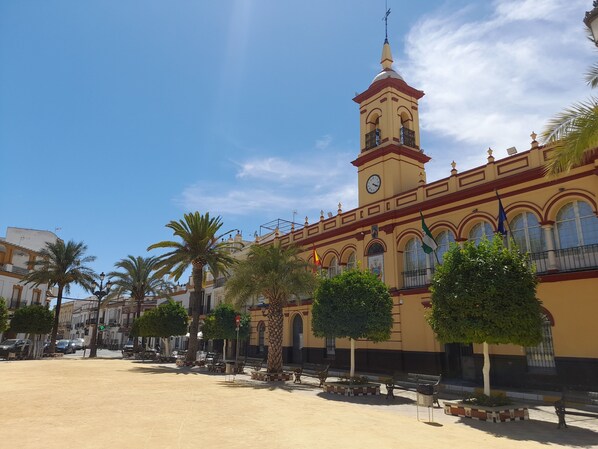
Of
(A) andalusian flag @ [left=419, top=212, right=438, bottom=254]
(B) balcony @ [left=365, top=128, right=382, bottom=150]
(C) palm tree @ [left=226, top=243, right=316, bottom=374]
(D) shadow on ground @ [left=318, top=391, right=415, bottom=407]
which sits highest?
(B) balcony @ [left=365, top=128, right=382, bottom=150]

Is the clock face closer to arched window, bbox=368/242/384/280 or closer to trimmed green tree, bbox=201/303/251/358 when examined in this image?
arched window, bbox=368/242/384/280

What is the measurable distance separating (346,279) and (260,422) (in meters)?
9.10

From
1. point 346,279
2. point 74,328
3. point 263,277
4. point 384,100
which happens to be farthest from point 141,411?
point 74,328

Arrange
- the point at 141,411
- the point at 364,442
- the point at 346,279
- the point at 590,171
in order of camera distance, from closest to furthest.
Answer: the point at 364,442, the point at 141,411, the point at 590,171, the point at 346,279

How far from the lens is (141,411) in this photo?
11383 millimetres

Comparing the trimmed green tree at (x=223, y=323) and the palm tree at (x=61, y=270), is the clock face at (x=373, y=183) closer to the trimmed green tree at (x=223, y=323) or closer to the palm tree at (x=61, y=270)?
the trimmed green tree at (x=223, y=323)

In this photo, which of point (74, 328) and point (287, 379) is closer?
point (287, 379)

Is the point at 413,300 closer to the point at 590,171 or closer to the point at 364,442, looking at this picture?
the point at 590,171

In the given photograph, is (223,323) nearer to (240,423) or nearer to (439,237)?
(439,237)

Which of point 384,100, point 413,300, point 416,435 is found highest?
point 384,100

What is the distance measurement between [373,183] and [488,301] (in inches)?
637

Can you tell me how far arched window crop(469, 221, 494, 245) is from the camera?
20.7 m

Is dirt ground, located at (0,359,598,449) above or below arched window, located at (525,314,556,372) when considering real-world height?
below

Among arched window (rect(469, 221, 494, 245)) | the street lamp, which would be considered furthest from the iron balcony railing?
the street lamp
